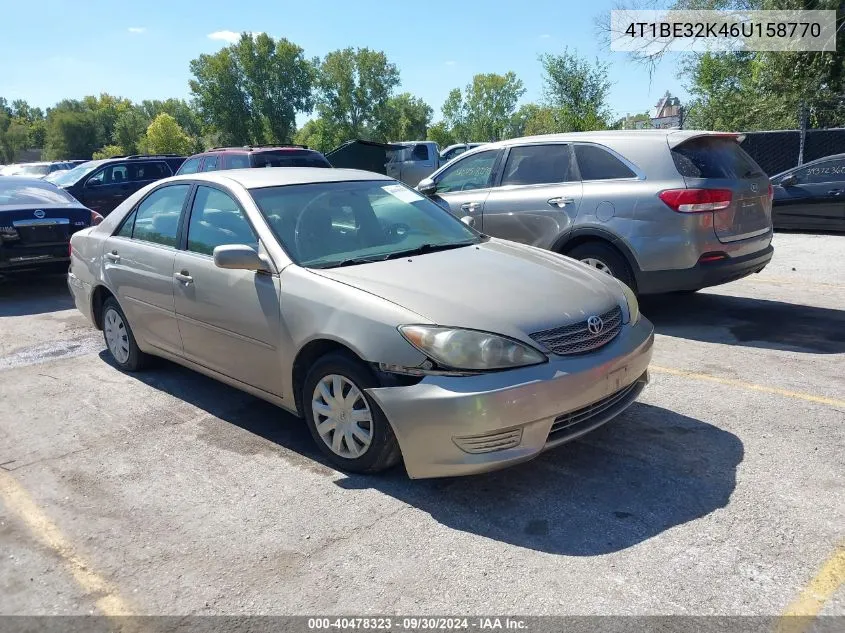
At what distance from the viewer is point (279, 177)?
15.4 feet

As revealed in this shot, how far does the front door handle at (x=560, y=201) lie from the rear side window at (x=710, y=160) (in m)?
1.00

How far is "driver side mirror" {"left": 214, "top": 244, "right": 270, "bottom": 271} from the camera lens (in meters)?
3.94

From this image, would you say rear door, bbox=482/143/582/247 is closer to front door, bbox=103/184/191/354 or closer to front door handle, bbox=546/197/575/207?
front door handle, bbox=546/197/575/207

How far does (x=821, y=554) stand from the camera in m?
2.84

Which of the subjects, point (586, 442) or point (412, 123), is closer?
point (586, 442)

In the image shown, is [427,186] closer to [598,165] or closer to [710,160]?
[598,165]

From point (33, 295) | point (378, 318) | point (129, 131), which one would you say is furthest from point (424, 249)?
point (129, 131)

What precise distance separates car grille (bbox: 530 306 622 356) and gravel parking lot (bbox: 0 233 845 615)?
0.67 m

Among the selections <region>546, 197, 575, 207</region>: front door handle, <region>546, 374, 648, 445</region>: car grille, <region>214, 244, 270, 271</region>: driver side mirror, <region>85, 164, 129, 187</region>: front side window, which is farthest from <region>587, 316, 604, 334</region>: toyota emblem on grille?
<region>85, 164, 129, 187</region>: front side window

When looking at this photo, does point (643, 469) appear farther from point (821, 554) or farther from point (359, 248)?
point (359, 248)

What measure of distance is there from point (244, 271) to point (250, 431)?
1.03 m

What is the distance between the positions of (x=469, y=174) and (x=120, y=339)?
4.01 metres

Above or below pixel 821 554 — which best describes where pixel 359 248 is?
above

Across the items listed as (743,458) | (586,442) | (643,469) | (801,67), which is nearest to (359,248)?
(586,442)
